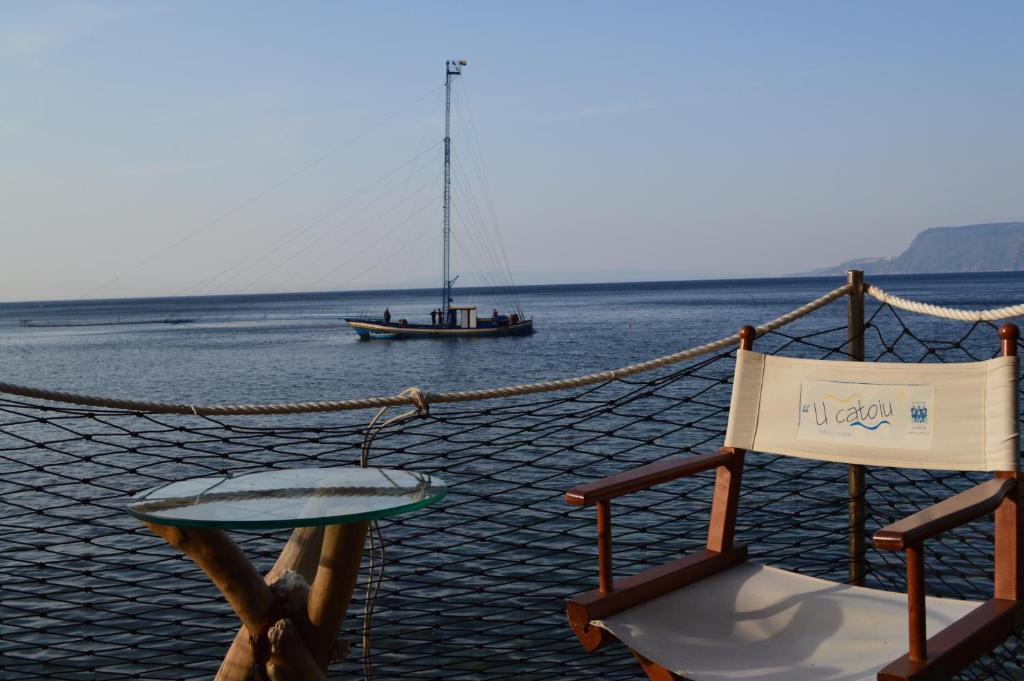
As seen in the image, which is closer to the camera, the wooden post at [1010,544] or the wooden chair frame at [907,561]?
the wooden chair frame at [907,561]

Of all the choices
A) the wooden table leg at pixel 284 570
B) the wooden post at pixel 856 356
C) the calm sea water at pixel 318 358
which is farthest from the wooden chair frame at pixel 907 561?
the calm sea water at pixel 318 358

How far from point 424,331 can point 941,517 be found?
44481 mm

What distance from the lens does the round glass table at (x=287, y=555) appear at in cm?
185

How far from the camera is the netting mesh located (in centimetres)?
308

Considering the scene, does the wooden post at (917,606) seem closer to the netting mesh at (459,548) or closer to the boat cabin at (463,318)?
the netting mesh at (459,548)

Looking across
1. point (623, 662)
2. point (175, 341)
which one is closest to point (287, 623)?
point (623, 662)

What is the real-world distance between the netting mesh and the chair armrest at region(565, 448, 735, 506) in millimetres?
277

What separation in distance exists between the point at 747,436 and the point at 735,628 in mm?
585

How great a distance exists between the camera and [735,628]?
228 cm

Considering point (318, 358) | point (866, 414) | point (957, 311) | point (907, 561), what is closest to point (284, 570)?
point (907, 561)

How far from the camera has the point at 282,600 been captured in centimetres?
200

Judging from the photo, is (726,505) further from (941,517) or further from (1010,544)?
(941,517)

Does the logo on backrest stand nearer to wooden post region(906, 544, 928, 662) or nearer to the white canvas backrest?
the white canvas backrest

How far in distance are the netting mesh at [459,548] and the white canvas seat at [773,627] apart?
1.87 ft
